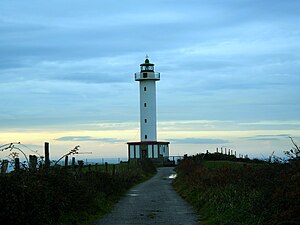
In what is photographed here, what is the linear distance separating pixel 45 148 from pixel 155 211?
4908 millimetres

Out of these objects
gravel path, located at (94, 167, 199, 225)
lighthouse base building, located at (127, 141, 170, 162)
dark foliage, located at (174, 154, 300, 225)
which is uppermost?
lighthouse base building, located at (127, 141, 170, 162)

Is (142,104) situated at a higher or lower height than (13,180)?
higher

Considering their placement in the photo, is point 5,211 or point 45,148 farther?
point 45,148

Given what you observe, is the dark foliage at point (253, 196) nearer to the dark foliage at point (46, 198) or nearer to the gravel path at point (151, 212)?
the gravel path at point (151, 212)

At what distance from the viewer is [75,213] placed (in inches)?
711

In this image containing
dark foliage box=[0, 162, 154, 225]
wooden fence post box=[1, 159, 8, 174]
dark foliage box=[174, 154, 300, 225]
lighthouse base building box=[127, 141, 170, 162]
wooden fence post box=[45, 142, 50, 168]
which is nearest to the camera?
dark foliage box=[174, 154, 300, 225]

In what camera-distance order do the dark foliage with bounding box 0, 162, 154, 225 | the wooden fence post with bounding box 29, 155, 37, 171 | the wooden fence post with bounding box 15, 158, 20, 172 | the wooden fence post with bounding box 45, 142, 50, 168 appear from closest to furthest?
the dark foliage with bounding box 0, 162, 154, 225, the wooden fence post with bounding box 15, 158, 20, 172, the wooden fence post with bounding box 29, 155, 37, 171, the wooden fence post with bounding box 45, 142, 50, 168

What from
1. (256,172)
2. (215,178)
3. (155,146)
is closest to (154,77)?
(155,146)

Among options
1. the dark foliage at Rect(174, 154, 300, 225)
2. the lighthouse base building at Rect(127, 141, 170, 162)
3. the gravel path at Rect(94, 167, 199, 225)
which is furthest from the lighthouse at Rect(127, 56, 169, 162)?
the dark foliage at Rect(174, 154, 300, 225)

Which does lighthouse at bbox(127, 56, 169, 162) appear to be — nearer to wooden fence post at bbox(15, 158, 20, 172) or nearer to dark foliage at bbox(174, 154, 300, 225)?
dark foliage at bbox(174, 154, 300, 225)

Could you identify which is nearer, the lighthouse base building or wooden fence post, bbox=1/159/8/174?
wooden fence post, bbox=1/159/8/174

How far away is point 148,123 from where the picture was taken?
7831cm

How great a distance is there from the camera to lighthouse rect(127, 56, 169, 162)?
78188 mm

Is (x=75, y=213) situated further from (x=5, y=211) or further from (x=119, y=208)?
(x=5, y=211)
